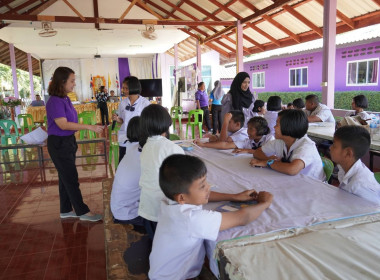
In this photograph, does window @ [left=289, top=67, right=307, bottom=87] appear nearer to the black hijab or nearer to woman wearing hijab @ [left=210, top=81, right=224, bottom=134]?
woman wearing hijab @ [left=210, top=81, right=224, bottom=134]

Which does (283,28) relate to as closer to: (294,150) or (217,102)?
(217,102)

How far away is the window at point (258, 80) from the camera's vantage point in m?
14.0

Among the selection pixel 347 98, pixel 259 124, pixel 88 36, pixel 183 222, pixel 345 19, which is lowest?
pixel 183 222

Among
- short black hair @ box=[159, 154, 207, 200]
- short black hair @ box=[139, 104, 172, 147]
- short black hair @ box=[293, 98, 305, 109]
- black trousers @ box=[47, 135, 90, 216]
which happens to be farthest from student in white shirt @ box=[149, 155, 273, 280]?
short black hair @ box=[293, 98, 305, 109]

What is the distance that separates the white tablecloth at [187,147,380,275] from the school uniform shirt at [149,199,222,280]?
7 cm

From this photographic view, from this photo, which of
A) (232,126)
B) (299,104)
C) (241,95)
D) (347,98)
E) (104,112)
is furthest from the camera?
(104,112)

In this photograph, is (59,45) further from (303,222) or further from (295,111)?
(303,222)

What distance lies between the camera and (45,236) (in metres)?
2.65

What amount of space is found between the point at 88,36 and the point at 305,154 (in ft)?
30.1

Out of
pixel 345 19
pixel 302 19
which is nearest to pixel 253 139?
pixel 345 19

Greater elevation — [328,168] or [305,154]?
[305,154]

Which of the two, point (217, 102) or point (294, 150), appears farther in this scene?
point (217, 102)

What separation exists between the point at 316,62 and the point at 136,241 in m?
10.7

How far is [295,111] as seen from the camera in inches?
78.3
